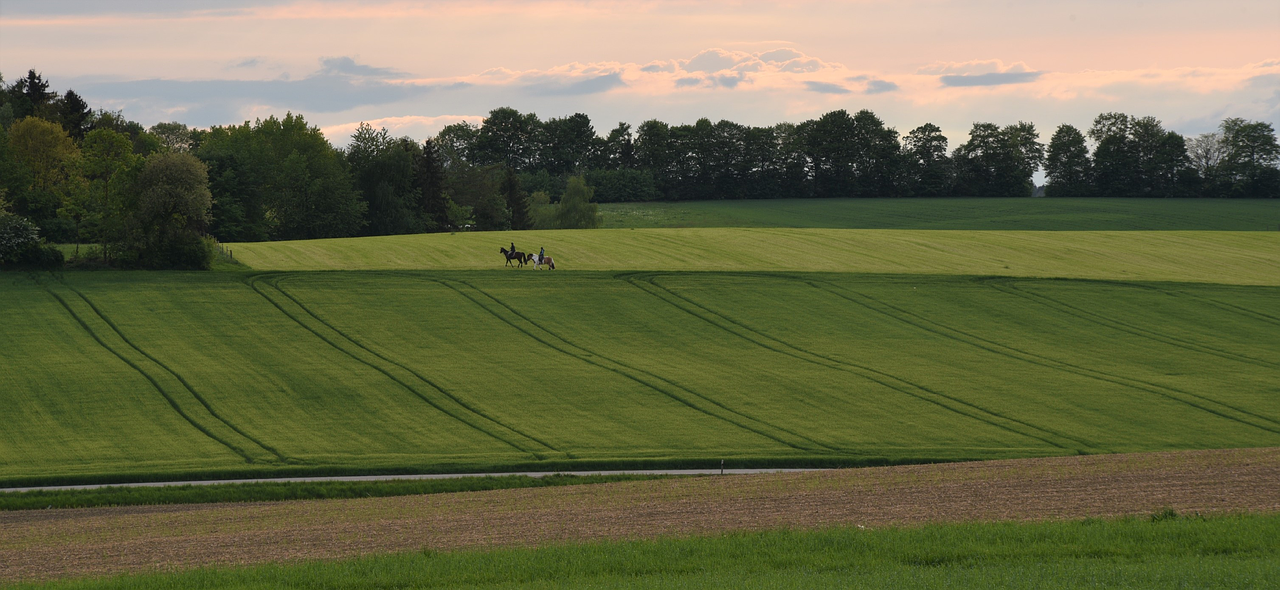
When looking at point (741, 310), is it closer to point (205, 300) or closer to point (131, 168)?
point (205, 300)

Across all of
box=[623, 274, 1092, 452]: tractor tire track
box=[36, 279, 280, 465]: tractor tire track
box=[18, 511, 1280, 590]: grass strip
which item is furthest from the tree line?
box=[18, 511, 1280, 590]: grass strip

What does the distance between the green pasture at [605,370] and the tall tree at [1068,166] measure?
8606 centimetres

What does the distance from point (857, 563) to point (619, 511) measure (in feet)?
21.6

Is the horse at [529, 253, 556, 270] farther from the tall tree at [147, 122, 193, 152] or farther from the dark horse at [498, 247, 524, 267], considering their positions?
the tall tree at [147, 122, 193, 152]

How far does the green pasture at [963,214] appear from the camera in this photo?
107m

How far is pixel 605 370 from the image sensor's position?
39.1 meters

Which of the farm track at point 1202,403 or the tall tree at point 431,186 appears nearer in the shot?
the farm track at point 1202,403

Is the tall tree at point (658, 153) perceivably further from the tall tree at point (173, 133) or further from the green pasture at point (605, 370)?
the green pasture at point (605, 370)

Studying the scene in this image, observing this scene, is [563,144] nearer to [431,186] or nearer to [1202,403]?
[431,186]

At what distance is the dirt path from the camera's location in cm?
1781

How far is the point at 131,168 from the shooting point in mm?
50875

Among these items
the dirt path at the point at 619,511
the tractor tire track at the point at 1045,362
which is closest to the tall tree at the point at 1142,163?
the tractor tire track at the point at 1045,362

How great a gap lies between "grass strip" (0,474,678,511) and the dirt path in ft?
3.09

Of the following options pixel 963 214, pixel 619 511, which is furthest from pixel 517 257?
pixel 963 214
